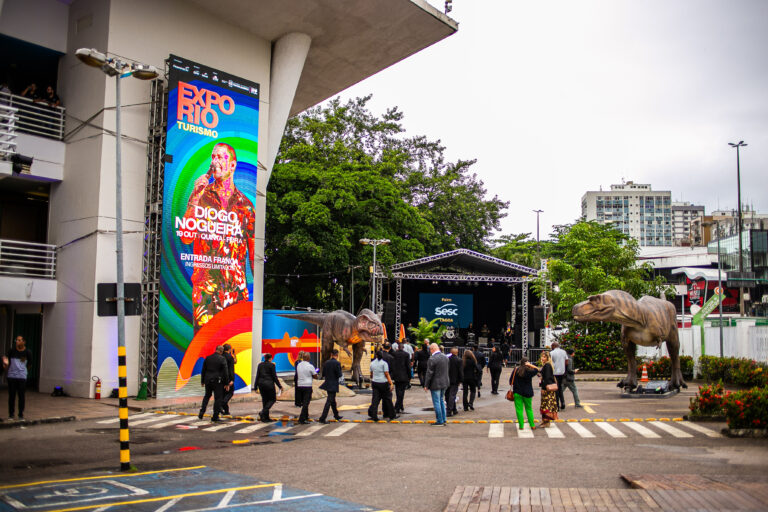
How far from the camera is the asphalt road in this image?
9.05 metres

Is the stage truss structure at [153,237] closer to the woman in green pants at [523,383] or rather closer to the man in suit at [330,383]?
the man in suit at [330,383]

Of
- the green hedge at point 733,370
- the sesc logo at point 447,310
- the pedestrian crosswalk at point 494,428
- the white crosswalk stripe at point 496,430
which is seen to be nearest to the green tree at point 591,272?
the sesc logo at point 447,310

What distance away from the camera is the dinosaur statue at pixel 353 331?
23484 mm

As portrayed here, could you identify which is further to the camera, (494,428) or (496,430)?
(494,428)

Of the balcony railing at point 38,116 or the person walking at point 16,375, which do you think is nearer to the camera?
the person walking at point 16,375

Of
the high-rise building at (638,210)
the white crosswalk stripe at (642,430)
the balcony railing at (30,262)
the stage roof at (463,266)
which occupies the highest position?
the high-rise building at (638,210)

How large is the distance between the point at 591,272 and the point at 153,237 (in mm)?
22059

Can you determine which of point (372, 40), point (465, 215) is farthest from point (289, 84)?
point (465, 215)

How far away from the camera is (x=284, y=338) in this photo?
89.8ft

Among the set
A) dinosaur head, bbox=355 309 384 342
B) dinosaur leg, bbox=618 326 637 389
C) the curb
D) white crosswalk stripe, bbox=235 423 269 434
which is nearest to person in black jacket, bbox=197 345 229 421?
white crosswalk stripe, bbox=235 423 269 434

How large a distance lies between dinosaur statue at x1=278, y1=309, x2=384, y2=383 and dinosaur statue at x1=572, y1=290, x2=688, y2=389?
701 cm

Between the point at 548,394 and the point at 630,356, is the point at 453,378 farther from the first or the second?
the point at 630,356

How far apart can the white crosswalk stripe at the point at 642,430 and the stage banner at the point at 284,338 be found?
15158 mm

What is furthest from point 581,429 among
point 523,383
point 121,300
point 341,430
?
point 121,300
